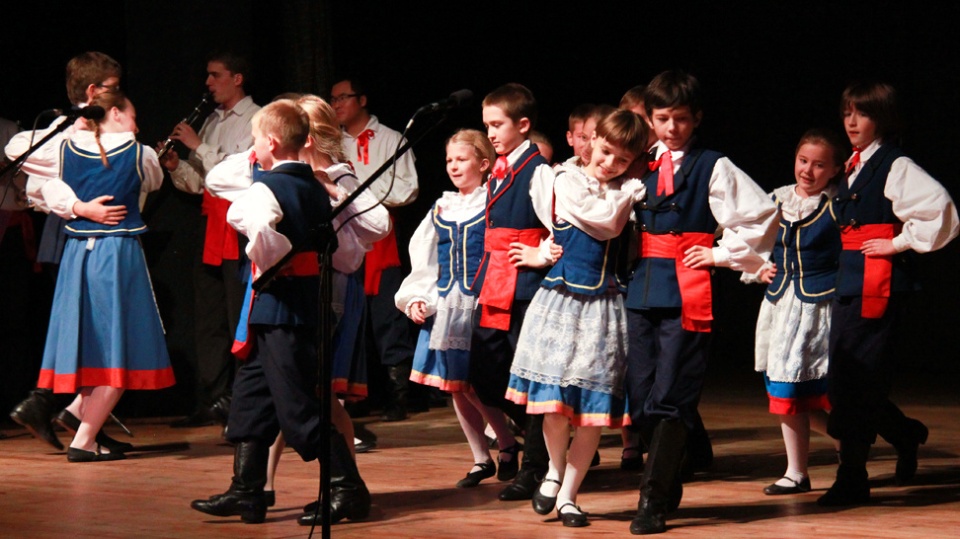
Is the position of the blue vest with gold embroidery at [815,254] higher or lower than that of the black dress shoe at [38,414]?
higher

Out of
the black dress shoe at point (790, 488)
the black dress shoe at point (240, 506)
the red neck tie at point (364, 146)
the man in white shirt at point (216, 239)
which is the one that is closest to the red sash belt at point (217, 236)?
the man in white shirt at point (216, 239)

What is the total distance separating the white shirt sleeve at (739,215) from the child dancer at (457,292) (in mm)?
1097

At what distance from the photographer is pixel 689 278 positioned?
380cm

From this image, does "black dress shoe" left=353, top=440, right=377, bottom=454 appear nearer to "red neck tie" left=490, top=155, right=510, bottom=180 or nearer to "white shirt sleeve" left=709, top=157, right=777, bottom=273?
"red neck tie" left=490, top=155, right=510, bottom=180

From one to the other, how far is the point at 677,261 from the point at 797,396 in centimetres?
92

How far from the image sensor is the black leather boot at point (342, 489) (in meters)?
3.87

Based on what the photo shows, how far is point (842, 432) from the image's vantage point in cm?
427

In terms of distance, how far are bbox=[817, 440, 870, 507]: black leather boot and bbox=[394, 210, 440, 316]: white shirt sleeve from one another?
1476 millimetres

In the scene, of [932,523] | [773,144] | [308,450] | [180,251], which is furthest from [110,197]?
[773,144]

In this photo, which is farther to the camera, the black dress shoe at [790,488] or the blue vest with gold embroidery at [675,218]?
the black dress shoe at [790,488]

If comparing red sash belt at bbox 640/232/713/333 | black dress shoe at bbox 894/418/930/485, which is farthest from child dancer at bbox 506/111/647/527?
black dress shoe at bbox 894/418/930/485

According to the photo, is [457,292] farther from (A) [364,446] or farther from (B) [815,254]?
(B) [815,254]

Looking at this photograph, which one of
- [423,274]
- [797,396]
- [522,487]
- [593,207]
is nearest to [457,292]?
[423,274]

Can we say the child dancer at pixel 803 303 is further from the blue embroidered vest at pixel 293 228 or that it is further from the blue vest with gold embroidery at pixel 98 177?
the blue vest with gold embroidery at pixel 98 177
